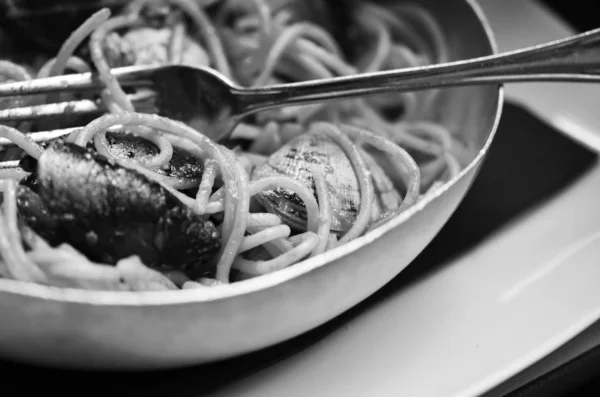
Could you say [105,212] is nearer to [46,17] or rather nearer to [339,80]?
[339,80]

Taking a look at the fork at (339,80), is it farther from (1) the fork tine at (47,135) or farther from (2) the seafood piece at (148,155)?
(2) the seafood piece at (148,155)

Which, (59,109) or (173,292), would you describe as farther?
(59,109)

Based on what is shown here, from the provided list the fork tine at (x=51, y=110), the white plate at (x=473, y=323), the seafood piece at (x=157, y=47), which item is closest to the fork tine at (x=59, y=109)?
the fork tine at (x=51, y=110)

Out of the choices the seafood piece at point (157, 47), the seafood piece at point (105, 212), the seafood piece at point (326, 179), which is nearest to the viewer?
the seafood piece at point (105, 212)

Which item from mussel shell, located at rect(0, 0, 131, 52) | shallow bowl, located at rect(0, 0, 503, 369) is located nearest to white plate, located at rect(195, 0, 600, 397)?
shallow bowl, located at rect(0, 0, 503, 369)

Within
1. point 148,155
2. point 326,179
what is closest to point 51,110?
point 148,155

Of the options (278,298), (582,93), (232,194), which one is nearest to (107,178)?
(232,194)

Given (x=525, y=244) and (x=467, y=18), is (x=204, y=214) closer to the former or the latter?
(x=525, y=244)

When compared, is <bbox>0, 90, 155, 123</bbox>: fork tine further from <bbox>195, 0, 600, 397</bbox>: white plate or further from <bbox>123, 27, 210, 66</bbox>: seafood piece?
<bbox>195, 0, 600, 397</bbox>: white plate
